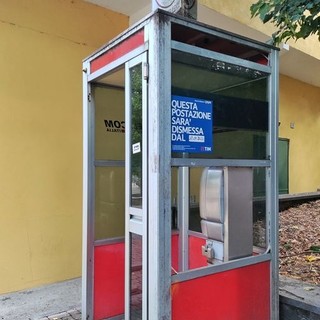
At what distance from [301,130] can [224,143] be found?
6.76 metres

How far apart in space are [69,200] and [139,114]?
2114mm

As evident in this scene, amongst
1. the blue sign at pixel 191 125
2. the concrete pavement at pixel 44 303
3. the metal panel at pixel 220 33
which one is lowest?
the concrete pavement at pixel 44 303

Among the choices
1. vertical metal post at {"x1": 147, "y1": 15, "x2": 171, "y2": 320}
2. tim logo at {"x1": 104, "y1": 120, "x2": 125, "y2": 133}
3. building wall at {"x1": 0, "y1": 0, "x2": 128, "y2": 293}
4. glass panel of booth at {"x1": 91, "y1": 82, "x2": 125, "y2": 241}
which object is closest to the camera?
vertical metal post at {"x1": 147, "y1": 15, "x2": 171, "y2": 320}

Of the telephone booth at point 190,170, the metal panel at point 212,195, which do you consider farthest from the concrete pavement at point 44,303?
the metal panel at point 212,195

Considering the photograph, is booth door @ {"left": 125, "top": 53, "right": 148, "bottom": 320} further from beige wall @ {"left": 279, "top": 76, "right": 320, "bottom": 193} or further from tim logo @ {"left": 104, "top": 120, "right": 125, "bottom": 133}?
beige wall @ {"left": 279, "top": 76, "right": 320, "bottom": 193}

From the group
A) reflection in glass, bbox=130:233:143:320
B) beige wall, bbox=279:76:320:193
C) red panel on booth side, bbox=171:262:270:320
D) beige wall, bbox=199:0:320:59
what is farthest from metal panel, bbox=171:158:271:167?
beige wall, bbox=279:76:320:193

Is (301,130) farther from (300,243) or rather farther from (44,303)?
(44,303)

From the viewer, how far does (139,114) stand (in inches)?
93.6

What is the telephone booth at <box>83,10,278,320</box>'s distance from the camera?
2.08 meters

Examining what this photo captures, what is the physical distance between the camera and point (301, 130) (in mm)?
8523

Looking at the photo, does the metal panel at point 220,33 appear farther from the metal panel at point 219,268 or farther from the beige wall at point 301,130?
the beige wall at point 301,130

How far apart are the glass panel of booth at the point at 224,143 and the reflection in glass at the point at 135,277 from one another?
0.81ft

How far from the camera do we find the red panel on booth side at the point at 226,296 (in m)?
2.17

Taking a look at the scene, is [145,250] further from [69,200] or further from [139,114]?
[69,200]
